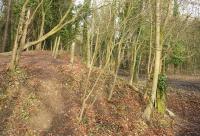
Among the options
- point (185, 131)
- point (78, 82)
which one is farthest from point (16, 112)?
point (185, 131)

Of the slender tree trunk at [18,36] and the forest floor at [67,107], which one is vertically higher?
the slender tree trunk at [18,36]

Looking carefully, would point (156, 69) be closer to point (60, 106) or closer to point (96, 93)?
point (96, 93)

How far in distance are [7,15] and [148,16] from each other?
20798 mm

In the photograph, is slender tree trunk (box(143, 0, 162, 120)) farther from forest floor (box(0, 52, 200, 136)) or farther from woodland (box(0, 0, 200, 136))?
forest floor (box(0, 52, 200, 136))

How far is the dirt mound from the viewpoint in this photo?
16188 millimetres

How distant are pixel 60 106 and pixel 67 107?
1.06 ft

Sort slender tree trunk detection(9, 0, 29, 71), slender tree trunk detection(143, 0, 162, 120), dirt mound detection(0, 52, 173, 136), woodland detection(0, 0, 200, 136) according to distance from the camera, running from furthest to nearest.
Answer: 1. slender tree trunk detection(143, 0, 162, 120)
2. slender tree trunk detection(9, 0, 29, 71)
3. woodland detection(0, 0, 200, 136)
4. dirt mound detection(0, 52, 173, 136)

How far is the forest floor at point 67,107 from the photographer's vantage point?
53.4 feet

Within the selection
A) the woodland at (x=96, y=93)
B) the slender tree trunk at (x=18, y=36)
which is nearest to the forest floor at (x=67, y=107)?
the woodland at (x=96, y=93)

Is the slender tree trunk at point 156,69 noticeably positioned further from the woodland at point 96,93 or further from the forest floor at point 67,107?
the forest floor at point 67,107

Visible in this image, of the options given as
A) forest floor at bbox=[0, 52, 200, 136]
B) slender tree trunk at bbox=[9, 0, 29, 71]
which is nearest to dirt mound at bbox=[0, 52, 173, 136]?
forest floor at bbox=[0, 52, 200, 136]

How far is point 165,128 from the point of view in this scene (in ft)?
68.4

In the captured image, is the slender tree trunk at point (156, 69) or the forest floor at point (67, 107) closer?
the forest floor at point (67, 107)

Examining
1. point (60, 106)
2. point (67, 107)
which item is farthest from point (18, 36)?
point (67, 107)
